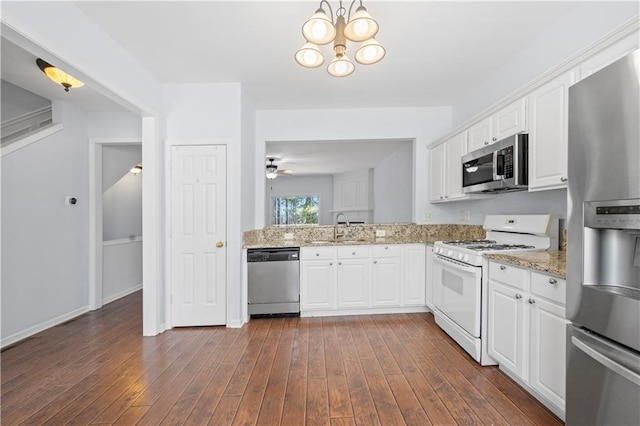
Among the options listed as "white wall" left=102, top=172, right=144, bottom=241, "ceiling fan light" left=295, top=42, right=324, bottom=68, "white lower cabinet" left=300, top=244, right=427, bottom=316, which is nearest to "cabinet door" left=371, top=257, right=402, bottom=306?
"white lower cabinet" left=300, top=244, right=427, bottom=316

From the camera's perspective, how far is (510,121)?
2467 millimetres

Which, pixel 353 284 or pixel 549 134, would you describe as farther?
pixel 353 284

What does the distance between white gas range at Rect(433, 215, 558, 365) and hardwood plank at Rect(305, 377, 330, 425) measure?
51.4 inches

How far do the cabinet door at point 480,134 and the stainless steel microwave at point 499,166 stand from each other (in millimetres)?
67

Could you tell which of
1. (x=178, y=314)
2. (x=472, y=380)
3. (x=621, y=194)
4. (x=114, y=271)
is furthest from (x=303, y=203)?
(x=621, y=194)

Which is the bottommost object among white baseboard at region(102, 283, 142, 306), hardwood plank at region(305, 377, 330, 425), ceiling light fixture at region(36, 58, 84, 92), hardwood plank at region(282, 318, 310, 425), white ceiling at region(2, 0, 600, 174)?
white baseboard at region(102, 283, 142, 306)

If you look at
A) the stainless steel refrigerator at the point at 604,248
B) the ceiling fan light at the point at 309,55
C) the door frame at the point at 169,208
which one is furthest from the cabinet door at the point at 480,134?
the door frame at the point at 169,208

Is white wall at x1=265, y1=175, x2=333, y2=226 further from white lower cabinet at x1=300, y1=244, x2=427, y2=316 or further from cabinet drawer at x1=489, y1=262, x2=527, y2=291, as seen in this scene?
cabinet drawer at x1=489, y1=262, x2=527, y2=291

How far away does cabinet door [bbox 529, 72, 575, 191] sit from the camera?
1969 millimetres

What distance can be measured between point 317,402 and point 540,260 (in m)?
1.74

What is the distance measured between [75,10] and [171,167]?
152 centimetres

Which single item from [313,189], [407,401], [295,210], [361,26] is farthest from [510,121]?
[295,210]

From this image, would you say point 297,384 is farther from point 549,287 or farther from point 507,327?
point 549,287

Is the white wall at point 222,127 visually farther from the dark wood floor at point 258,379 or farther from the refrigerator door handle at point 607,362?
the refrigerator door handle at point 607,362
